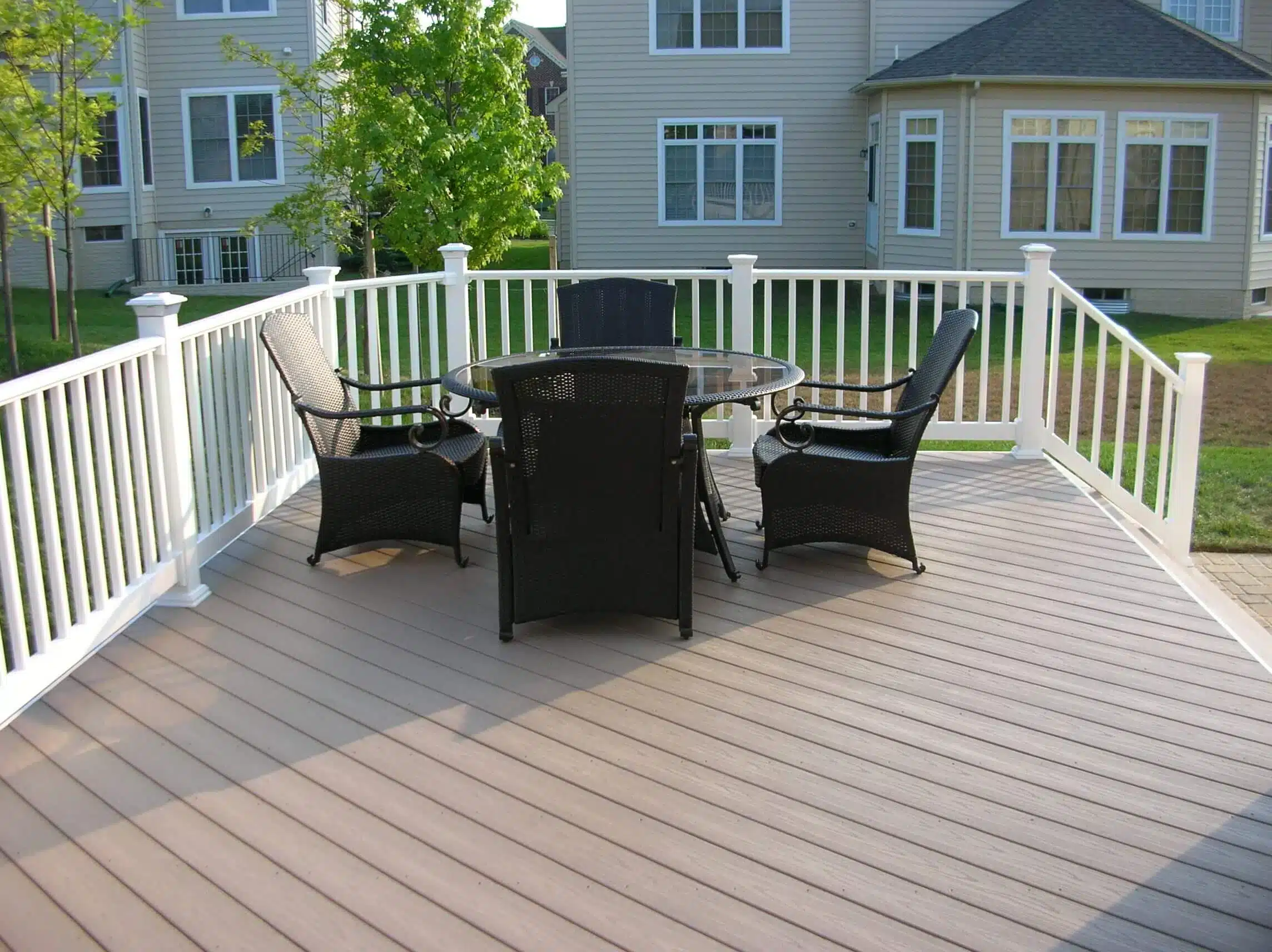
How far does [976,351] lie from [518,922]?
10389 mm

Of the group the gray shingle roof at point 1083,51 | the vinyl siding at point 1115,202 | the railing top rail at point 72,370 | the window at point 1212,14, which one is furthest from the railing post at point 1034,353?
the window at point 1212,14

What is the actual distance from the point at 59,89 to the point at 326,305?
733cm

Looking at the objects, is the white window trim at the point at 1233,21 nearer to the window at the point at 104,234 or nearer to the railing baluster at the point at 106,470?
the window at the point at 104,234

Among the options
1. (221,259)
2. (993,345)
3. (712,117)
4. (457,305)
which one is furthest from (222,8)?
(457,305)

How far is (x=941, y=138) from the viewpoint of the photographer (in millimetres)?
16062

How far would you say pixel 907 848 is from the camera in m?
2.82

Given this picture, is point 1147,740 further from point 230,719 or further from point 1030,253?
point 1030,253

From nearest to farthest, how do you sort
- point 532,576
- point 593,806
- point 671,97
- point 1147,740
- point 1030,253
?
point 593,806 → point 1147,740 → point 532,576 → point 1030,253 → point 671,97

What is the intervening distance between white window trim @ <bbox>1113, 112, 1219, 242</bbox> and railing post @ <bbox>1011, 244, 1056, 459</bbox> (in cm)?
1036

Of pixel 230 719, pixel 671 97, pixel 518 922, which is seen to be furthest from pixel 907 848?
pixel 671 97

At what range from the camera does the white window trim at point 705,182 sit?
18.0 metres

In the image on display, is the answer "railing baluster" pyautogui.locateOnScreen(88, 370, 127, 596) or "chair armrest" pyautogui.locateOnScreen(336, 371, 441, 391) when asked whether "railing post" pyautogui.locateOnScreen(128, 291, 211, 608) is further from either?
"chair armrest" pyautogui.locateOnScreen(336, 371, 441, 391)

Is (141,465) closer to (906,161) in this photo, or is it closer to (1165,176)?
(906,161)

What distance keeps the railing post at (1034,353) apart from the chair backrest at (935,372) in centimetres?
146
